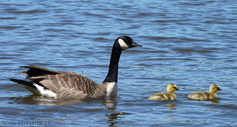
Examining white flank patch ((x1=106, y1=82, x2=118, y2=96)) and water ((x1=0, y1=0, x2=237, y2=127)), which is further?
white flank patch ((x1=106, y1=82, x2=118, y2=96))

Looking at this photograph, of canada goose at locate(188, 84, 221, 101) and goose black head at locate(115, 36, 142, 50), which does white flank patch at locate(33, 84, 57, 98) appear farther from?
canada goose at locate(188, 84, 221, 101)

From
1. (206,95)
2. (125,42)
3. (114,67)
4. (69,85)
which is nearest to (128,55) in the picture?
(114,67)

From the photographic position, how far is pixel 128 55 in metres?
15.5

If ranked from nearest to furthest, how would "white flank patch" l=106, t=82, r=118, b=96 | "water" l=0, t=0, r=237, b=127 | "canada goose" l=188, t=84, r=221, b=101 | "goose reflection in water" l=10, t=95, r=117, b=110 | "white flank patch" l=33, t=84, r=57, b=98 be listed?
1. "water" l=0, t=0, r=237, b=127
2. "goose reflection in water" l=10, t=95, r=117, b=110
3. "canada goose" l=188, t=84, r=221, b=101
4. "white flank patch" l=33, t=84, r=57, b=98
5. "white flank patch" l=106, t=82, r=118, b=96

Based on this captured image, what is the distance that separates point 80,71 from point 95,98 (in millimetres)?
2283

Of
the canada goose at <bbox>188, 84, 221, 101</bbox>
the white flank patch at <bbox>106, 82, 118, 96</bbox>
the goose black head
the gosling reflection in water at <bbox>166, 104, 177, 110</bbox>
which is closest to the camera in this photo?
the gosling reflection in water at <bbox>166, 104, 177, 110</bbox>

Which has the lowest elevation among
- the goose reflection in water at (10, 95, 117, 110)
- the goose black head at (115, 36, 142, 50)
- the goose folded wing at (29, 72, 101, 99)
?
the goose reflection in water at (10, 95, 117, 110)

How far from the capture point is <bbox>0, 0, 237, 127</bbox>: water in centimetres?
955

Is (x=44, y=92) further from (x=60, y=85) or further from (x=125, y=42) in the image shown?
(x=125, y=42)

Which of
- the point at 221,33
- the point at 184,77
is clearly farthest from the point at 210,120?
the point at 221,33

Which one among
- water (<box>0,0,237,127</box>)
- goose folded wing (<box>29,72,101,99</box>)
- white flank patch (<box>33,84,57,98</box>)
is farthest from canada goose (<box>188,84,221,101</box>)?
white flank patch (<box>33,84,57,98</box>)

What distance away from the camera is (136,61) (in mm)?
14539

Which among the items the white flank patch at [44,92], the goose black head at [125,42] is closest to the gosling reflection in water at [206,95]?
the goose black head at [125,42]

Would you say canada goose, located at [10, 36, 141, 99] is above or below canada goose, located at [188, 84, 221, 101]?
above
